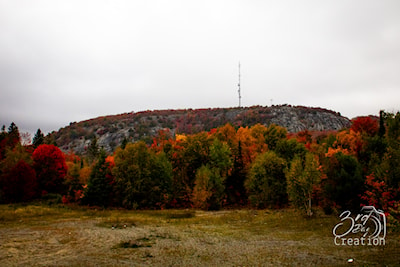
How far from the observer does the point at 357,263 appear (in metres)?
15.4

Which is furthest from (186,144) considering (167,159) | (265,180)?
(265,180)

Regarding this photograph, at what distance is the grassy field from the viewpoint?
1697cm

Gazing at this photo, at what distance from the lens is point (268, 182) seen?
50906 millimetres

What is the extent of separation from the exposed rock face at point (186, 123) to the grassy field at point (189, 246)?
104981 millimetres

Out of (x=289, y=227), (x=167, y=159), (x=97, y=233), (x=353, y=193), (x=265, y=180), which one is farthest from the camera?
(x=167, y=159)

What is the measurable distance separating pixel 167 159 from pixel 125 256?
43.0 m

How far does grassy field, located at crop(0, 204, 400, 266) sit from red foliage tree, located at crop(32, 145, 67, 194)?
1359 inches

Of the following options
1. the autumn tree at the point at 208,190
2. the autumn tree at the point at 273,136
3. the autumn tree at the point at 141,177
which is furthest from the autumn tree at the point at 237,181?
the autumn tree at the point at 141,177

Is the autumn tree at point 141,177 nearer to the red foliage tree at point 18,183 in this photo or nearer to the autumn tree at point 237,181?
the autumn tree at point 237,181

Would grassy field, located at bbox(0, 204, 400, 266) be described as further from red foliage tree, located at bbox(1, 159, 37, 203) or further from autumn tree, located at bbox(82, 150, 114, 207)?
red foliage tree, located at bbox(1, 159, 37, 203)

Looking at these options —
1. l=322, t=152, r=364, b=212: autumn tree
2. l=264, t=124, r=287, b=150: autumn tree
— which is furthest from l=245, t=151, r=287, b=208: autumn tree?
l=322, t=152, r=364, b=212: autumn tree

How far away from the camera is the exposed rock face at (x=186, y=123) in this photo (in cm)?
14512

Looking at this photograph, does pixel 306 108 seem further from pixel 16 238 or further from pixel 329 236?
pixel 16 238

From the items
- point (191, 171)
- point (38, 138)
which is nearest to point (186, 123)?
point (38, 138)
